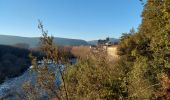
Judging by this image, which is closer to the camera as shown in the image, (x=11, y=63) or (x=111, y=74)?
A: (x=111, y=74)

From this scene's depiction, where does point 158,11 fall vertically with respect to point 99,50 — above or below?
above

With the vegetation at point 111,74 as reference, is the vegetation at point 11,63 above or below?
below

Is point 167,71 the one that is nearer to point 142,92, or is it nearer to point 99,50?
point 142,92

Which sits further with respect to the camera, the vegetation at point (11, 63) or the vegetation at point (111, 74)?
the vegetation at point (11, 63)

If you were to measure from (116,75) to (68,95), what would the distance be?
19.5 feet

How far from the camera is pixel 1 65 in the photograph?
339 ft

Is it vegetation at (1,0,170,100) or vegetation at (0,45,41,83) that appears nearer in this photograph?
vegetation at (1,0,170,100)

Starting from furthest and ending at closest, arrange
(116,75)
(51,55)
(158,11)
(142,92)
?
1. (158,11)
2. (142,92)
3. (116,75)
4. (51,55)

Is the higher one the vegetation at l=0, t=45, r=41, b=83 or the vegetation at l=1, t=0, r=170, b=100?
the vegetation at l=1, t=0, r=170, b=100

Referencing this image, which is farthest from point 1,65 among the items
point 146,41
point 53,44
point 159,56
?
point 53,44

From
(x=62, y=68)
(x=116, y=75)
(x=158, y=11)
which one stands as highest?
(x=158, y=11)

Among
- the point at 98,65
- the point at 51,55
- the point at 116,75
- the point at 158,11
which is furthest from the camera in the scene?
the point at 158,11

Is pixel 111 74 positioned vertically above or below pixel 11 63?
above

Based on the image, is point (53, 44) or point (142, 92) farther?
point (142, 92)
